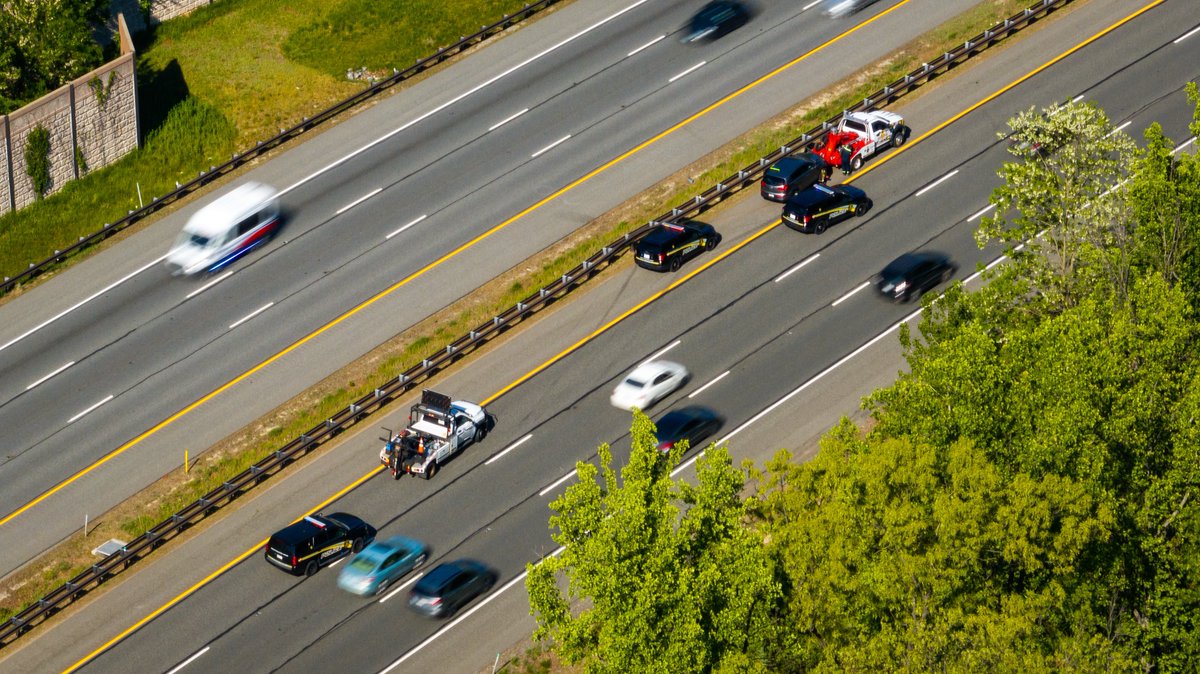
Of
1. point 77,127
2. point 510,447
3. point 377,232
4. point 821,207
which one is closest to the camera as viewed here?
point 510,447

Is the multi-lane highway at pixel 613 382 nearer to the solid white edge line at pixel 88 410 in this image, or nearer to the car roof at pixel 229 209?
the solid white edge line at pixel 88 410

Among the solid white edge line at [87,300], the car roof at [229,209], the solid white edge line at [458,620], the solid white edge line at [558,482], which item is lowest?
the solid white edge line at [458,620]

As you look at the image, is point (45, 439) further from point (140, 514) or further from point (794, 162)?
point (794, 162)

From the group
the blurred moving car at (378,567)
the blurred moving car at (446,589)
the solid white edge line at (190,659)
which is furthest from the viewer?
the blurred moving car at (378,567)

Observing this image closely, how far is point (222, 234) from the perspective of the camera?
68625 millimetres

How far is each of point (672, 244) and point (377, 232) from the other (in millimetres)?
13091

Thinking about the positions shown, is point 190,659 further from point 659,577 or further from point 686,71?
point 686,71

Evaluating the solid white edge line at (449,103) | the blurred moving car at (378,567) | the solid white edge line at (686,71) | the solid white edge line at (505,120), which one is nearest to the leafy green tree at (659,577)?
the blurred moving car at (378,567)

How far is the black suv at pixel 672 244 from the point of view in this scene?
64688 millimetres

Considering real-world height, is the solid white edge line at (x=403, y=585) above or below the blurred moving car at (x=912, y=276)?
above

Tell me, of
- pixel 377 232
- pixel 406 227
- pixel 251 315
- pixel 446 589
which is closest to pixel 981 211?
pixel 406 227

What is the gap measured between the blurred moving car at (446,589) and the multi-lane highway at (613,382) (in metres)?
0.62

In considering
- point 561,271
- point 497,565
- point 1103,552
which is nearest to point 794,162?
point 561,271

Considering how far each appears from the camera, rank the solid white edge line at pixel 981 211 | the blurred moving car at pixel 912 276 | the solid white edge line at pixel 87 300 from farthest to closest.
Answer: the solid white edge line at pixel 981 211
the solid white edge line at pixel 87 300
the blurred moving car at pixel 912 276
